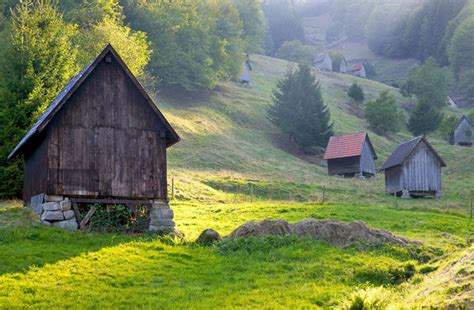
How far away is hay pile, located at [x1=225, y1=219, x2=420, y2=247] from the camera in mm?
22500

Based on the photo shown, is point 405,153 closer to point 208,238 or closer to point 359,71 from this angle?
point 208,238

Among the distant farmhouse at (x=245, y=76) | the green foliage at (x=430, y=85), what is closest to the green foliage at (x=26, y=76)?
the distant farmhouse at (x=245, y=76)

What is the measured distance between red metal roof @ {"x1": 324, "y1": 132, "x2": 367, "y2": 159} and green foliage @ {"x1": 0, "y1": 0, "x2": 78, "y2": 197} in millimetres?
31943

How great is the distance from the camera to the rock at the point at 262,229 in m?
22.7

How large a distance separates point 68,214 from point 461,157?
54.7 m

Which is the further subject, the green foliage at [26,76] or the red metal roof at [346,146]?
the red metal roof at [346,146]

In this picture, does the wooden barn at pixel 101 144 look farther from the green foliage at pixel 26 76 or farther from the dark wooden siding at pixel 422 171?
the dark wooden siding at pixel 422 171

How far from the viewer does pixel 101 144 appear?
2523 centimetres

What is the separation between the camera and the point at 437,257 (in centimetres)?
2045

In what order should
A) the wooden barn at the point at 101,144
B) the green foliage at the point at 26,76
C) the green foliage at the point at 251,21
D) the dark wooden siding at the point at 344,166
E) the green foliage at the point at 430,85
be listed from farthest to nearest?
the green foliage at the point at 430,85, the green foliage at the point at 251,21, the dark wooden siding at the point at 344,166, the green foliage at the point at 26,76, the wooden barn at the point at 101,144

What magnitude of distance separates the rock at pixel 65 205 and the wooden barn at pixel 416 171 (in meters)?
31.3

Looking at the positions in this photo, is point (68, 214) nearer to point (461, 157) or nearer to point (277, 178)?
point (277, 178)

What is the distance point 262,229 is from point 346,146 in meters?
39.9

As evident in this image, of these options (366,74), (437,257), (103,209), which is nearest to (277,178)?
(103,209)
